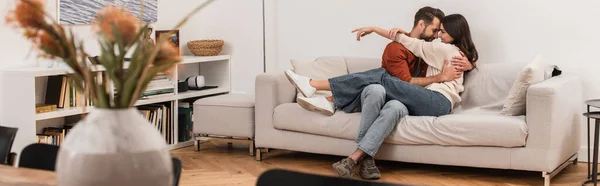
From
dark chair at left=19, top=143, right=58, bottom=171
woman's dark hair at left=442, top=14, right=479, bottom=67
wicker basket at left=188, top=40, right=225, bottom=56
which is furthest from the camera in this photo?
wicker basket at left=188, top=40, right=225, bottom=56

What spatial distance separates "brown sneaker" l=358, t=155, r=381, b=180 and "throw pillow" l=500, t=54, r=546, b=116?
0.80m

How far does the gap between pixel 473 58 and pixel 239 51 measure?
2.01 m

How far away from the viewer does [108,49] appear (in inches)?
60.6

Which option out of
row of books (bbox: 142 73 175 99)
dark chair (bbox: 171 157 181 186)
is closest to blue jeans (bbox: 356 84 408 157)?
row of books (bbox: 142 73 175 99)

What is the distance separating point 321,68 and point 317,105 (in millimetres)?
580

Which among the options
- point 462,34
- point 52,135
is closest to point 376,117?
point 462,34

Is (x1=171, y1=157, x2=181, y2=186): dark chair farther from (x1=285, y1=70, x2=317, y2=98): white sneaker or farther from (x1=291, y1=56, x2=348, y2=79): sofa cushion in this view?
(x1=291, y1=56, x2=348, y2=79): sofa cushion

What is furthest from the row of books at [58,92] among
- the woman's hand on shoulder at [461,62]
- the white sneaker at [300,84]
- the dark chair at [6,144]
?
the dark chair at [6,144]

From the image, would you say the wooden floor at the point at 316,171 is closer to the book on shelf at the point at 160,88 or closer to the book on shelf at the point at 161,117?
the book on shelf at the point at 161,117

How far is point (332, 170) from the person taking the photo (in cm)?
528

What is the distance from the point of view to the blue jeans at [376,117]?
491cm

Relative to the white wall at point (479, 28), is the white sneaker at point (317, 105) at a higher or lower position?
lower

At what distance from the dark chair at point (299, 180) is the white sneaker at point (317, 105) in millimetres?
3484

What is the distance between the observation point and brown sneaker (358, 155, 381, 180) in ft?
16.3
